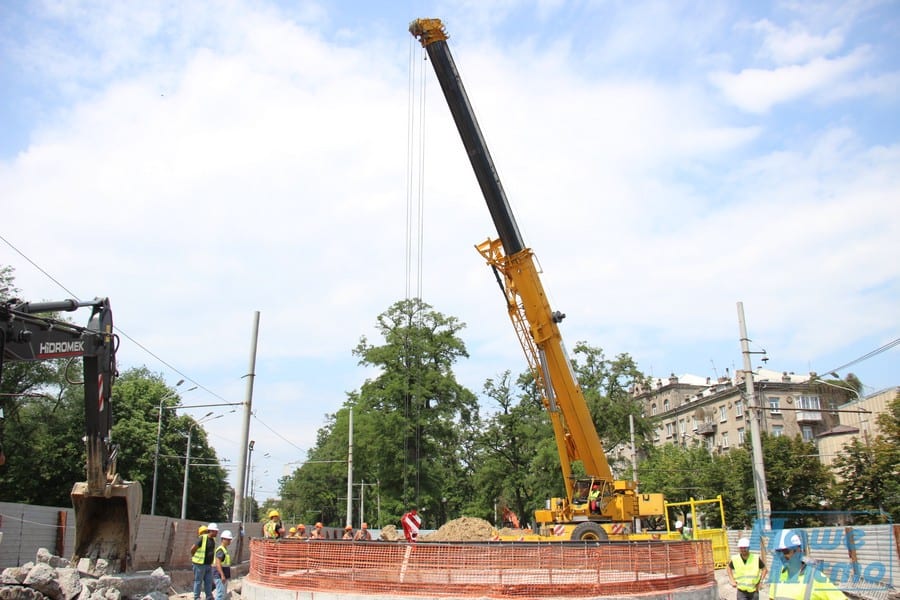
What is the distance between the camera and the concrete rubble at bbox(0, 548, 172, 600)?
10352 mm

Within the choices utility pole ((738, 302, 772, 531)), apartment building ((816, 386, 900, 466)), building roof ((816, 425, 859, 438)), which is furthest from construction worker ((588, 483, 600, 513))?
building roof ((816, 425, 859, 438))

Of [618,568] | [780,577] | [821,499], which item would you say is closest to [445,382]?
[821,499]

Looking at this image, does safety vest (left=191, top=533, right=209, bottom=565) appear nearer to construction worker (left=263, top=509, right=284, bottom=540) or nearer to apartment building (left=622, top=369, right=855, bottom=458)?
construction worker (left=263, top=509, right=284, bottom=540)

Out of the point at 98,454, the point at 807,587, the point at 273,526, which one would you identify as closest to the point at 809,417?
the point at 273,526

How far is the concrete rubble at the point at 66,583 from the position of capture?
10352 mm

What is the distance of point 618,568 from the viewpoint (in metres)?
12.6

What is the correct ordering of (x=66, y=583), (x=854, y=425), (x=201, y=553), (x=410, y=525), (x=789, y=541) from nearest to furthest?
1. (x=789, y=541)
2. (x=66, y=583)
3. (x=201, y=553)
4. (x=410, y=525)
5. (x=854, y=425)

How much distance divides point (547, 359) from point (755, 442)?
6402 mm

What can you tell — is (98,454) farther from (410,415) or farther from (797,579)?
(410,415)

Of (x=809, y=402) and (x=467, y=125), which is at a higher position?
(x=467, y=125)

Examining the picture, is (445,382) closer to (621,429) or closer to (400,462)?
(400,462)

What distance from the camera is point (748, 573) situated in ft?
31.6

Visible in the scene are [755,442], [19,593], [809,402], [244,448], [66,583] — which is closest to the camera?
[19,593]

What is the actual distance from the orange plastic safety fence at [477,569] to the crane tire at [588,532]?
6.42 m
